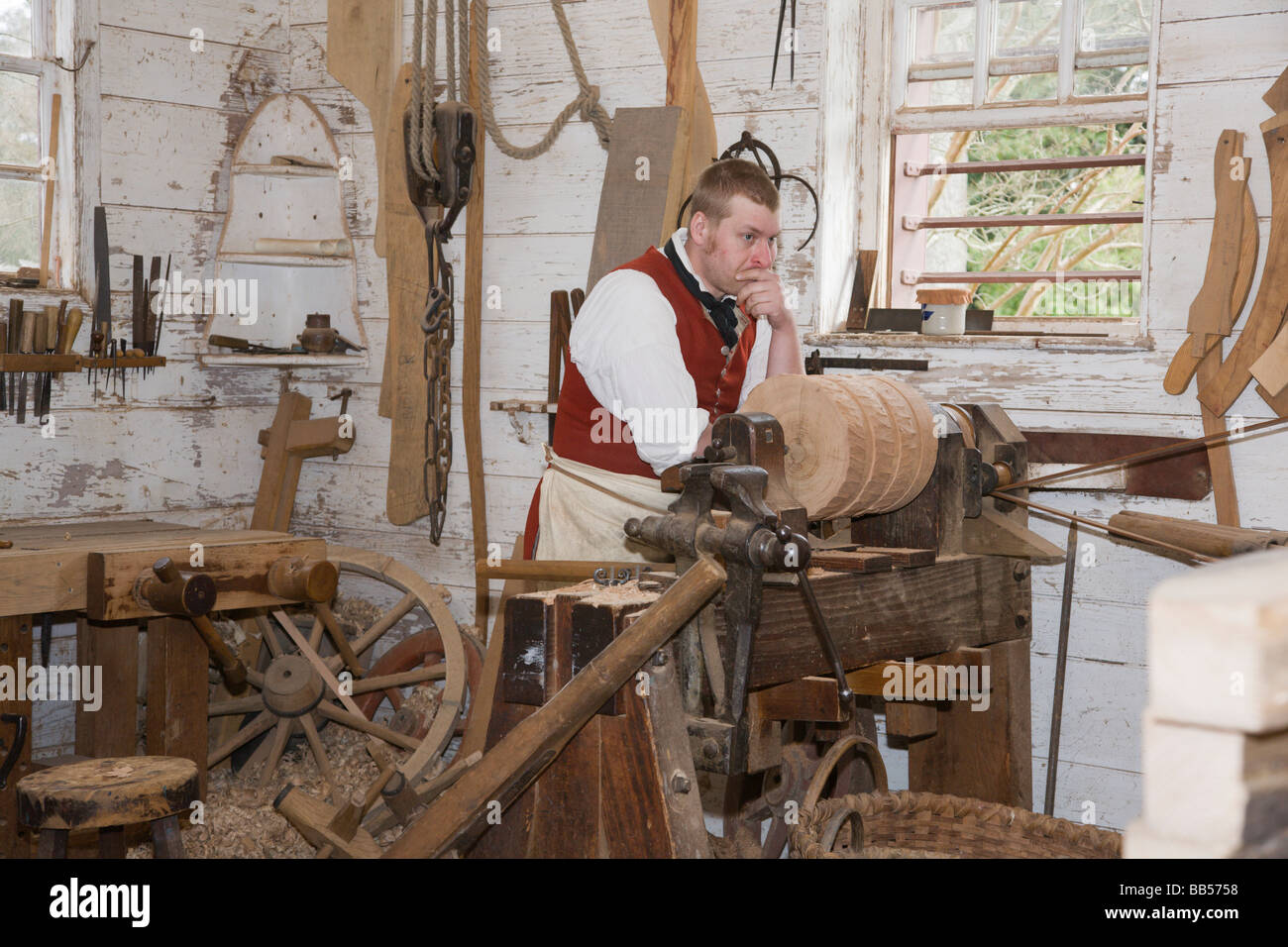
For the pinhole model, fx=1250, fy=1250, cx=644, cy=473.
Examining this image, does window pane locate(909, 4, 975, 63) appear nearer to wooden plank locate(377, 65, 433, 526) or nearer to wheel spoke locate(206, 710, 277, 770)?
wooden plank locate(377, 65, 433, 526)

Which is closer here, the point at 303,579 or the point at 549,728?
the point at 549,728

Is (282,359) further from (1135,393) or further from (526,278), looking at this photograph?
(1135,393)

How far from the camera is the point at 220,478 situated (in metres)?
4.43

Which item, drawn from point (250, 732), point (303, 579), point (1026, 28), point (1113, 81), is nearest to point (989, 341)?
point (1113, 81)

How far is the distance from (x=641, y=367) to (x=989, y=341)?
1012mm

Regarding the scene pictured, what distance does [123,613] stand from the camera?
314cm

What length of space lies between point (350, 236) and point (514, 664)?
2818 mm

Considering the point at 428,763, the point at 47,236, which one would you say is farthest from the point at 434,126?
the point at 428,763

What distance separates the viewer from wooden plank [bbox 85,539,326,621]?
313 cm

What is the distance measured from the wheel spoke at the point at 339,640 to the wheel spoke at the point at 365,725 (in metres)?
0.13

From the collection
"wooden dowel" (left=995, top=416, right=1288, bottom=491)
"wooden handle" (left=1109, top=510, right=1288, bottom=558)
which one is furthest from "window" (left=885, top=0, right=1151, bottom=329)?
"wooden handle" (left=1109, top=510, right=1288, bottom=558)

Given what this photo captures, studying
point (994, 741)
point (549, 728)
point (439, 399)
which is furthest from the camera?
point (439, 399)

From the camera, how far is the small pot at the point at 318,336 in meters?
4.22

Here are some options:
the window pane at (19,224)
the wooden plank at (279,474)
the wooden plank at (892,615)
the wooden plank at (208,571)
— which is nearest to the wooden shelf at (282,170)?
the window pane at (19,224)
